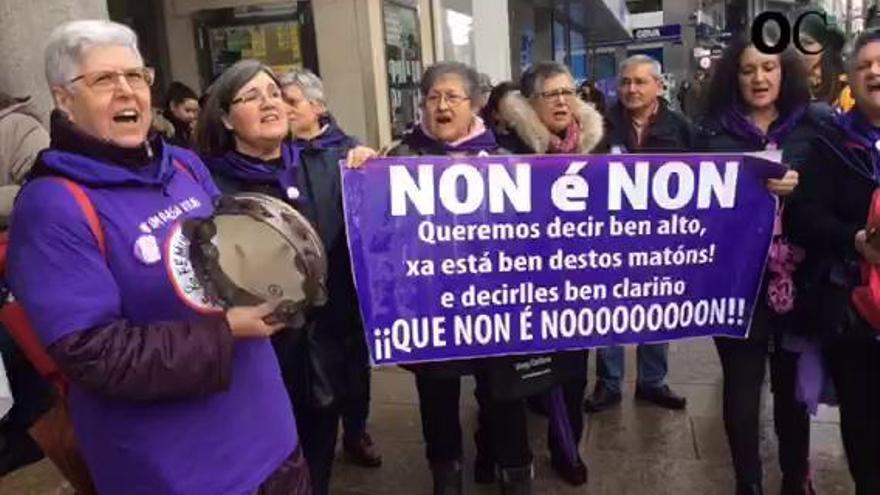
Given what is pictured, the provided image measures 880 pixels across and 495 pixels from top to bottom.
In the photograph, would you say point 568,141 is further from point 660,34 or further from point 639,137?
point 660,34

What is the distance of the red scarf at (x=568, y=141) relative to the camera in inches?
142

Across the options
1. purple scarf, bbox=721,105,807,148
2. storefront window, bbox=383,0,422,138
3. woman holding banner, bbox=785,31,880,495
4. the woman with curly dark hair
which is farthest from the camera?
storefront window, bbox=383,0,422,138

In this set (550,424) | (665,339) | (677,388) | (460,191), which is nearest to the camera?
(460,191)

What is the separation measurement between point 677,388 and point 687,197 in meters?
2.07

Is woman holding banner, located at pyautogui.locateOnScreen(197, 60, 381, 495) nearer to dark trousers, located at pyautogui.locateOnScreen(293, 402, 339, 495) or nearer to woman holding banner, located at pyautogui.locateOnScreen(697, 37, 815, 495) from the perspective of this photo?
dark trousers, located at pyautogui.locateOnScreen(293, 402, 339, 495)

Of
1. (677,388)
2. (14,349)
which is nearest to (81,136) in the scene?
(14,349)

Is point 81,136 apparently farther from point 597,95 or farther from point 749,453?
point 597,95

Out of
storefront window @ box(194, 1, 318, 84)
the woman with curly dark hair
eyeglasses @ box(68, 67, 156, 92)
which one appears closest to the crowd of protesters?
eyeglasses @ box(68, 67, 156, 92)

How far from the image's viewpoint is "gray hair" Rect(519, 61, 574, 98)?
3775mm

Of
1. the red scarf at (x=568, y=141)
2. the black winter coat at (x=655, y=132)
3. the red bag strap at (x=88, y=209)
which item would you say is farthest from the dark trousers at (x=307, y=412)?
the black winter coat at (x=655, y=132)

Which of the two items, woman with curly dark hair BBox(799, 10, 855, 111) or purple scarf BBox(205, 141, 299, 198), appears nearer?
purple scarf BBox(205, 141, 299, 198)

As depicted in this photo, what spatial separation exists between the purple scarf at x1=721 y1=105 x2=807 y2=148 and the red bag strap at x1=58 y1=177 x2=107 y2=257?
238cm

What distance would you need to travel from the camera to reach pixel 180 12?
7617mm

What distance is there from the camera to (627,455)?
399 centimetres
